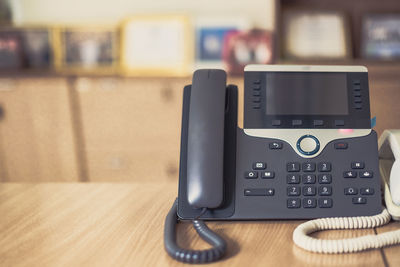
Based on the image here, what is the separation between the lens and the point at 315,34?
2.06m

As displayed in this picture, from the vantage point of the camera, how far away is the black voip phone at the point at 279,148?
55 cm

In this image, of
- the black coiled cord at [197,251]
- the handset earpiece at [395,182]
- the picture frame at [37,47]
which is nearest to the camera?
the black coiled cord at [197,251]

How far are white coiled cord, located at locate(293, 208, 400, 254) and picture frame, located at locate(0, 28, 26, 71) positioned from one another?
79.8 inches

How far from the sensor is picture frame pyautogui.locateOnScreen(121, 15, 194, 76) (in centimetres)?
209

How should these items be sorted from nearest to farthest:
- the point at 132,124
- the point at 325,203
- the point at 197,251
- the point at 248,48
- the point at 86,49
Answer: the point at 197,251 → the point at 325,203 → the point at 132,124 → the point at 248,48 → the point at 86,49

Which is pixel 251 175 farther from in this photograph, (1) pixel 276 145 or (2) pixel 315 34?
(2) pixel 315 34

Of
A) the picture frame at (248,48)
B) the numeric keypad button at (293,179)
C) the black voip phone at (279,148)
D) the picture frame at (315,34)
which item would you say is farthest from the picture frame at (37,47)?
the numeric keypad button at (293,179)

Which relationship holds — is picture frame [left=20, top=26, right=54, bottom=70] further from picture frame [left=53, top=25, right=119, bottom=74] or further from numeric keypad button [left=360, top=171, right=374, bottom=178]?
numeric keypad button [left=360, top=171, right=374, bottom=178]

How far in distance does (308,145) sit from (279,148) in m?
0.04

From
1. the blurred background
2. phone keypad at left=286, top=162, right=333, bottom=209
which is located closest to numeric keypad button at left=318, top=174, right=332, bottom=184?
phone keypad at left=286, top=162, right=333, bottom=209

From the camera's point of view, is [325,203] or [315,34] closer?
[325,203]

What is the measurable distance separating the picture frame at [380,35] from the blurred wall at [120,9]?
0.50 m

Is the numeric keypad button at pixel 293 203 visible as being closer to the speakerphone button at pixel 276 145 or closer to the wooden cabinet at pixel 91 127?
the speakerphone button at pixel 276 145

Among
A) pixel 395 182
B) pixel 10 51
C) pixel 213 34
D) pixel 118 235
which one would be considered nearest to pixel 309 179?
pixel 395 182
